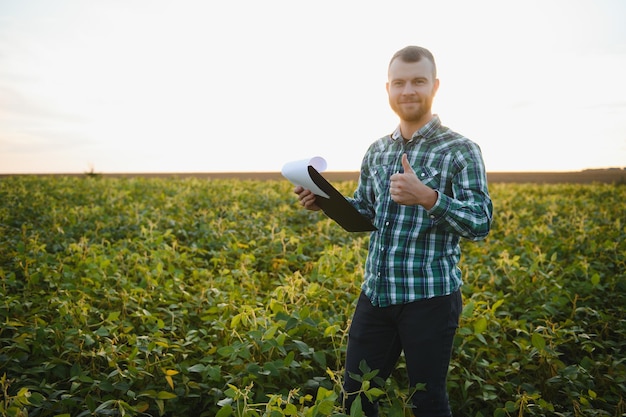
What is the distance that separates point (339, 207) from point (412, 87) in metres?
0.62

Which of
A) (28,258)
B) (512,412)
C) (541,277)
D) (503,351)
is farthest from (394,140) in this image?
(28,258)

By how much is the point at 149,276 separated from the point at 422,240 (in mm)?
3029

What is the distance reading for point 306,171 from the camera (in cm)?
208

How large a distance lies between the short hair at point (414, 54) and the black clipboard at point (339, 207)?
0.64 metres

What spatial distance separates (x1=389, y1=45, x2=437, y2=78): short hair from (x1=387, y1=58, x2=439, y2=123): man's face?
0.02 m

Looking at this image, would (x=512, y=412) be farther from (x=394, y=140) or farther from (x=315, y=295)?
(x=394, y=140)

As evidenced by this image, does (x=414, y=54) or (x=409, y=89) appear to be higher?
(x=414, y=54)

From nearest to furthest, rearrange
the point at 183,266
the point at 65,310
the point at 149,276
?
1. the point at 65,310
2. the point at 149,276
3. the point at 183,266

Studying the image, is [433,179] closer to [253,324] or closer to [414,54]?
[414,54]

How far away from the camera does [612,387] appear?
3203mm

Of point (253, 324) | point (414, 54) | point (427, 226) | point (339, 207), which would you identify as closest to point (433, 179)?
point (427, 226)

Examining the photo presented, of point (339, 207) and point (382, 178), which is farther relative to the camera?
point (382, 178)

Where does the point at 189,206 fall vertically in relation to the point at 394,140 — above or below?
below

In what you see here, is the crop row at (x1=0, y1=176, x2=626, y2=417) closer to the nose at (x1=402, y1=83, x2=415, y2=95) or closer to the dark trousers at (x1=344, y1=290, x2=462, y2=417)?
the dark trousers at (x1=344, y1=290, x2=462, y2=417)
